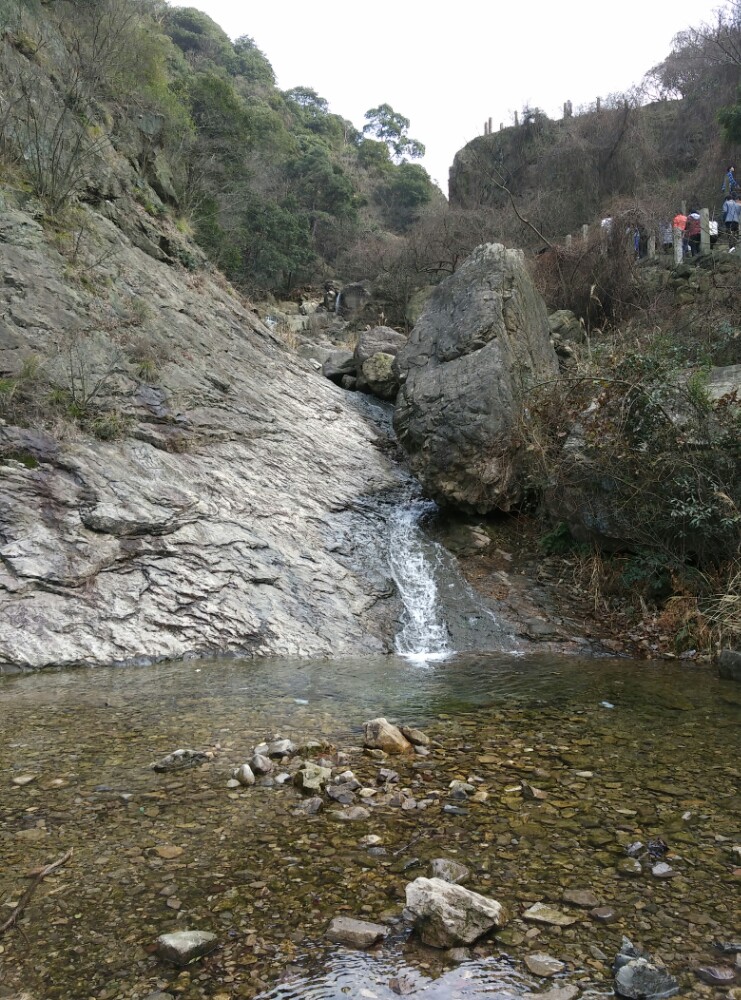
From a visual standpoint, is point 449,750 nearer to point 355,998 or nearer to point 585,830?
point 585,830

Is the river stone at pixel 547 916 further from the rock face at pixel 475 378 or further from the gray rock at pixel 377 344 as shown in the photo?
the gray rock at pixel 377 344

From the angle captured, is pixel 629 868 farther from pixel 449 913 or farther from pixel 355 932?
pixel 355 932

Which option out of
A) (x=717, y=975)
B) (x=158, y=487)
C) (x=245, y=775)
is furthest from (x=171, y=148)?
(x=717, y=975)

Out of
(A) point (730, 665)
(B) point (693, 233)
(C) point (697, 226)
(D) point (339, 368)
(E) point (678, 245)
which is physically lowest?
(A) point (730, 665)

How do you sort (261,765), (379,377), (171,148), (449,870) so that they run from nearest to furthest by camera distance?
(449,870), (261,765), (379,377), (171,148)

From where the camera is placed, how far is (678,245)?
1786cm

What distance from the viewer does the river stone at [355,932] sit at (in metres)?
2.32

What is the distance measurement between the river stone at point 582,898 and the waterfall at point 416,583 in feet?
16.5

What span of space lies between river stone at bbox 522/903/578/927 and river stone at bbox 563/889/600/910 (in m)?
0.08

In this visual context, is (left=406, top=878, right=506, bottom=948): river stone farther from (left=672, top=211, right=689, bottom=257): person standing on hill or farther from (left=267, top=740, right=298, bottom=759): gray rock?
(left=672, top=211, right=689, bottom=257): person standing on hill

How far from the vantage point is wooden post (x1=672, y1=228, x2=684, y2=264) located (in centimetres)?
1770

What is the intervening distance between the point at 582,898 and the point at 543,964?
420 millimetres

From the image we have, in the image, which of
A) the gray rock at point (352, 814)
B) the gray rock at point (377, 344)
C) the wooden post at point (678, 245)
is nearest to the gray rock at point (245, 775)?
the gray rock at point (352, 814)

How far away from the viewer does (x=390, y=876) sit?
2727 millimetres
